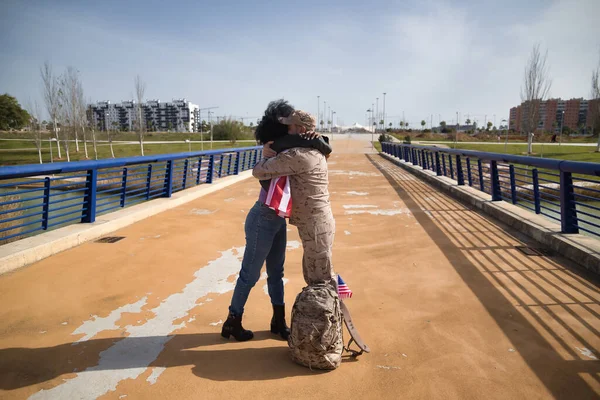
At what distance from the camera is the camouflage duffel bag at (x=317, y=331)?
263cm

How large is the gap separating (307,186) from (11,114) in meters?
100

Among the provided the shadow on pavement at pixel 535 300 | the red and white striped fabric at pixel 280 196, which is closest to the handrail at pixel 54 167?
the red and white striped fabric at pixel 280 196

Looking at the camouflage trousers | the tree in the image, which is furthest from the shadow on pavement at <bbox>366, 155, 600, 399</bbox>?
the tree

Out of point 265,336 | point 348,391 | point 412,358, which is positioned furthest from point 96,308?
point 412,358

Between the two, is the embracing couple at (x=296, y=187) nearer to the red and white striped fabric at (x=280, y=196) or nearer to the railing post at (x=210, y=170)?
the red and white striped fabric at (x=280, y=196)

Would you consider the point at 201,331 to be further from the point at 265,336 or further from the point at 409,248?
the point at 409,248

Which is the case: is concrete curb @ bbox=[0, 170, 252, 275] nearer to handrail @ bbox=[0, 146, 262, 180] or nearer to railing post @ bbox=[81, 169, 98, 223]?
railing post @ bbox=[81, 169, 98, 223]

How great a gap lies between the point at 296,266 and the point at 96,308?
7.40 ft

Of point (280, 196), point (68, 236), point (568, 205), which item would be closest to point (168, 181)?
point (68, 236)

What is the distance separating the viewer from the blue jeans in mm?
2811

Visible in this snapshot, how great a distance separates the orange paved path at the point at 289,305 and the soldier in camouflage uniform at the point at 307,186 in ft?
2.84

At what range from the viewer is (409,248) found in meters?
5.62

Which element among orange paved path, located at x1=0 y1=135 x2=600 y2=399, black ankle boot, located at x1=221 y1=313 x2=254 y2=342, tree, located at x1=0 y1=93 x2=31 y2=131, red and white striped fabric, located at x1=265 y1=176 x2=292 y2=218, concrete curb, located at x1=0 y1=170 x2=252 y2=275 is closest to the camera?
orange paved path, located at x1=0 y1=135 x2=600 y2=399

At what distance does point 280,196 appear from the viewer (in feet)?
8.58
